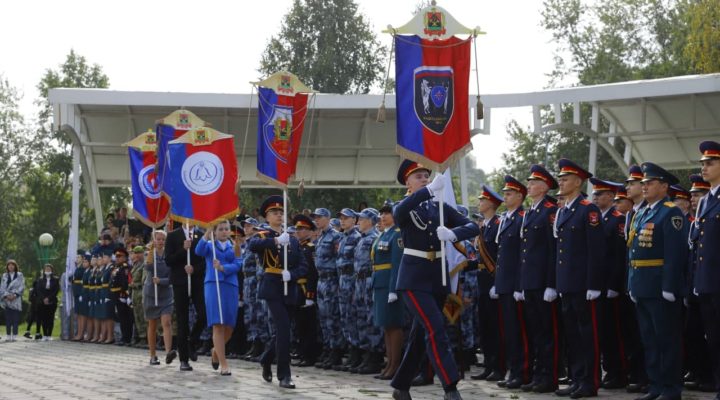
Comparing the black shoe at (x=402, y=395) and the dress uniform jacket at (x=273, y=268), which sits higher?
the dress uniform jacket at (x=273, y=268)

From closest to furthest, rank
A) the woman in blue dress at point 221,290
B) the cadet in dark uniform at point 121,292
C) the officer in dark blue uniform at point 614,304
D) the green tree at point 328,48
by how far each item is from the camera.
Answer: the officer in dark blue uniform at point 614,304, the woman in blue dress at point 221,290, the cadet in dark uniform at point 121,292, the green tree at point 328,48

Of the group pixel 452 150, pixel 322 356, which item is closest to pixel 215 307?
pixel 322 356

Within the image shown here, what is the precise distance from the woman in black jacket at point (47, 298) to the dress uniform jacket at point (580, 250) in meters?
19.6

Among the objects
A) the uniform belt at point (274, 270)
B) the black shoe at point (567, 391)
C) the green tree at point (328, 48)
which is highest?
the green tree at point (328, 48)

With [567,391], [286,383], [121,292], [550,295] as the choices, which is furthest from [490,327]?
[121,292]

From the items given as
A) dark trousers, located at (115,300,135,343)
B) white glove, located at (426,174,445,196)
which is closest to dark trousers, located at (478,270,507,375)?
white glove, located at (426,174,445,196)

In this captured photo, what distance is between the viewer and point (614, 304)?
12219mm

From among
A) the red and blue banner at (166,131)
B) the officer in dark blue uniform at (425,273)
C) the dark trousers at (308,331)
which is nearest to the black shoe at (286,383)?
the officer in dark blue uniform at (425,273)

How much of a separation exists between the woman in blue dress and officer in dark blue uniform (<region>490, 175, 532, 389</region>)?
3389mm

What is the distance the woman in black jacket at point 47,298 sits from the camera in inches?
1126

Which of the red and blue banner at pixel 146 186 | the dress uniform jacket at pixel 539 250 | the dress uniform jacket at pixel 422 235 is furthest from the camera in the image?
the red and blue banner at pixel 146 186

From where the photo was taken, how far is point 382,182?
26.5m

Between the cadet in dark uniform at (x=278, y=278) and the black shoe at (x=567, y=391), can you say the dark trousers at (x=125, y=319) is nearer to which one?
the cadet in dark uniform at (x=278, y=278)

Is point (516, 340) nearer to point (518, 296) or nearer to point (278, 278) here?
point (518, 296)
